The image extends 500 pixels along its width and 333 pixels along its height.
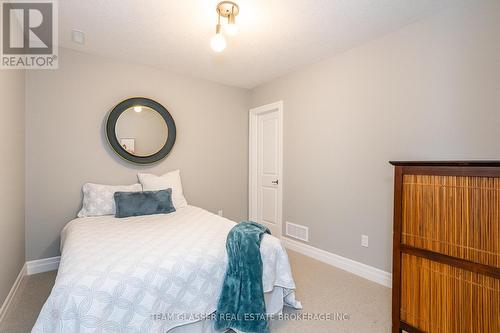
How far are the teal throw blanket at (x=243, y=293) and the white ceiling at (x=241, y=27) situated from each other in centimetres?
191

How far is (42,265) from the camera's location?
8.78ft

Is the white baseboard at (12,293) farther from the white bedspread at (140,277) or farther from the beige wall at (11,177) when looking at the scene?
the white bedspread at (140,277)

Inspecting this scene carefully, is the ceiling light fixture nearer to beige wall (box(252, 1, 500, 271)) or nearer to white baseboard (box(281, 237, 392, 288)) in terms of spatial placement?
beige wall (box(252, 1, 500, 271))

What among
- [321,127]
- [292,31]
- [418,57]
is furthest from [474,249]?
[292,31]

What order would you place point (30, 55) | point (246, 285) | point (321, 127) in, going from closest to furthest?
1. point (246, 285)
2. point (30, 55)
3. point (321, 127)

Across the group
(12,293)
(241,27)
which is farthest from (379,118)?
(12,293)

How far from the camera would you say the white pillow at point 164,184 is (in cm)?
305

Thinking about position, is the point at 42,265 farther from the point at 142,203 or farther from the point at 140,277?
the point at 140,277

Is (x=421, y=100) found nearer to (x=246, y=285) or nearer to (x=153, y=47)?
(x=246, y=285)

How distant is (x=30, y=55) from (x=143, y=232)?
2306 mm

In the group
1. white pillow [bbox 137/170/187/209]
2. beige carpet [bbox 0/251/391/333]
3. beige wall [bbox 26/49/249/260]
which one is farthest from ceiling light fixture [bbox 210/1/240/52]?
beige carpet [bbox 0/251/391/333]

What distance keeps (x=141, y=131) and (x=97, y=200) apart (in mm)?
984

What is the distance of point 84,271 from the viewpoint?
53.7 inches

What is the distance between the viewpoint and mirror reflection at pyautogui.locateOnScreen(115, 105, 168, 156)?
3068 millimetres
